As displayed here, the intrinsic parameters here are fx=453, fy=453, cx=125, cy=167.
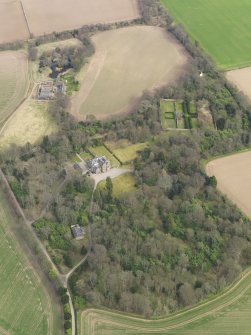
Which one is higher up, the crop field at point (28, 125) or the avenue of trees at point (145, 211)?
the crop field at point (28, 125)

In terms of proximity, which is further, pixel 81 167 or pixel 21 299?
pixel 81 167

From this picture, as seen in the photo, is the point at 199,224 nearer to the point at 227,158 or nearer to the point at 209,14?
the point at 227,158

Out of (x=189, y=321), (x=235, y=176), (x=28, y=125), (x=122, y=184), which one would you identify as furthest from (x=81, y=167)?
(x=189, y=321)

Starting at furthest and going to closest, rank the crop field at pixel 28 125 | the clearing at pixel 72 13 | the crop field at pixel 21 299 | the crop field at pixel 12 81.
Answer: the clearing at pixel 72 13
the crop field at pixel 12 81
the crop field at pixel 28 125
the crop field at pixel 21 299

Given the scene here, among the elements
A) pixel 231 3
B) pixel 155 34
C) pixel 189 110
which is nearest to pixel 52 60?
pixel 155 34

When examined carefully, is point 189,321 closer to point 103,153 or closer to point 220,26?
point 103,153

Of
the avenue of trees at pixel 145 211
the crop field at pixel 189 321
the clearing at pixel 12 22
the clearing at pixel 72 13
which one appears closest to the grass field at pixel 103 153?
the avenue of trees at pixel 145 211

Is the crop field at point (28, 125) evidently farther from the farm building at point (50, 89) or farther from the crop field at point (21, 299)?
the crop field at point (21, 299)
